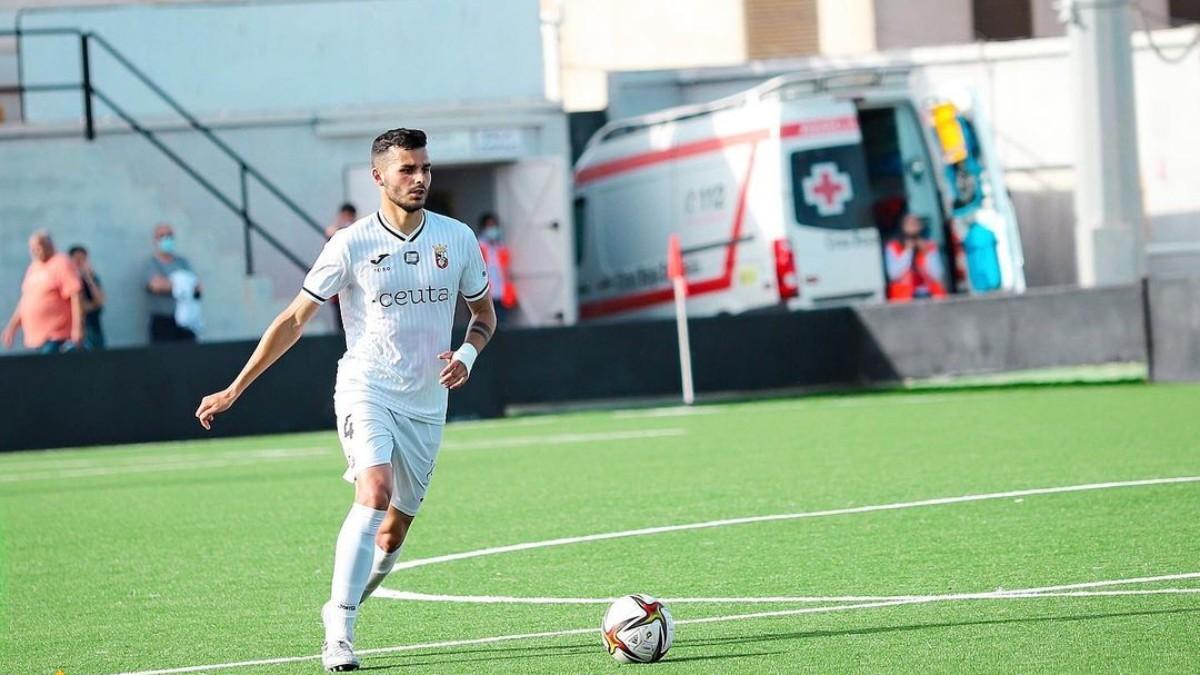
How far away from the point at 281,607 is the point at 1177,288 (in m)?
14.6

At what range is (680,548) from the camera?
36.8ft

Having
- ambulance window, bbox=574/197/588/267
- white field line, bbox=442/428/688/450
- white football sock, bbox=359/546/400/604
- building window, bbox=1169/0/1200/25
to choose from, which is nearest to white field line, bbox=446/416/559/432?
white field line, bbox=442/428/688/450

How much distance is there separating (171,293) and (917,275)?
8.92 m

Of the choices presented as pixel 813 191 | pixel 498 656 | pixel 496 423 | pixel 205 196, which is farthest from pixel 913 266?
pixel 498 656

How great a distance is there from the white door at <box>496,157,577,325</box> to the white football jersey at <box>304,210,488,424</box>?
20.5m

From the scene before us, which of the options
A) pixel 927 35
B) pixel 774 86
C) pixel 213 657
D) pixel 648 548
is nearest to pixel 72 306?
pixel 774 86

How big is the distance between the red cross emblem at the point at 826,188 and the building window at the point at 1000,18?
1365 centimetres

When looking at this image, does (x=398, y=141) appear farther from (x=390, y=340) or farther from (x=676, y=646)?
(x=676, y=646)

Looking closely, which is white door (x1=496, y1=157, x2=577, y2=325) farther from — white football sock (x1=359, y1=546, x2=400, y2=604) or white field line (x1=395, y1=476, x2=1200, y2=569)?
white football sock (x1=359, y1=546, x2=400, y2=604)

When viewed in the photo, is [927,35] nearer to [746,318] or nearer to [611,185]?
[611,185]

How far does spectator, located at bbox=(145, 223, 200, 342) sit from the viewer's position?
2658 centimetres

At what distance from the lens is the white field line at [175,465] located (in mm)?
18906

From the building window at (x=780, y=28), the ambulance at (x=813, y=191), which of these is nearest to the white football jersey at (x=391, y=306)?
the ambulance at (x=813, y=191)

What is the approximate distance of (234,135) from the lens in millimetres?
29281
